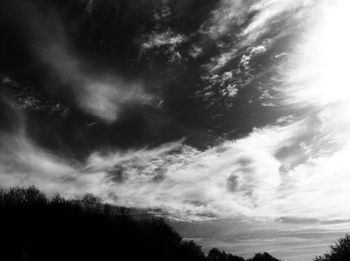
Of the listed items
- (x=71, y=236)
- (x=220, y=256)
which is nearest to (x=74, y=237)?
(x=71, y=236)

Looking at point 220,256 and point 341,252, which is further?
point 220,256

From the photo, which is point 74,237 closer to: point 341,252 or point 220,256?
point 341,252

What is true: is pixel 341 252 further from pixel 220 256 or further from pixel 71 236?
pixel 220 256

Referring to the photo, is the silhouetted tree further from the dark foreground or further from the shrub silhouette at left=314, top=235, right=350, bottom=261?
the shrub silhouette at left=314, top=235, right=350, bottom=261

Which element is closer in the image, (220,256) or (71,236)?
(71,236)

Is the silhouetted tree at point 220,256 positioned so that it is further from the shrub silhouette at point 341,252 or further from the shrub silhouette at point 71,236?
the shrub silhouette at point 341,252

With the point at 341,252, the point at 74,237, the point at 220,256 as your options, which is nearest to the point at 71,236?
the point at 74,237

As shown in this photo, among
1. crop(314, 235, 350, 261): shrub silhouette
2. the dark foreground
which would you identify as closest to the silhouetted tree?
the dark foreground

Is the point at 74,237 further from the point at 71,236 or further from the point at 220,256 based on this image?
the point at 220,256

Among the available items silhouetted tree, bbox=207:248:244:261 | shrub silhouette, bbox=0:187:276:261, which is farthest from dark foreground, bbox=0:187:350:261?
silhouetted tree, bbox=207:248:244:261

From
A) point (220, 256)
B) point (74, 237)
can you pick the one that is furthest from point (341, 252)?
point (220, 256)

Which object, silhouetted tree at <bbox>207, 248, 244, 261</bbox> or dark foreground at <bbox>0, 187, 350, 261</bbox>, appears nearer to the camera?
dark foreground at <bbox>0, 187, 350, 261</bbox>

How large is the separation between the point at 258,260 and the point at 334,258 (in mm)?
82674

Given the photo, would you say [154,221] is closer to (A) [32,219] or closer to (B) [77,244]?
(B) [77,244]
